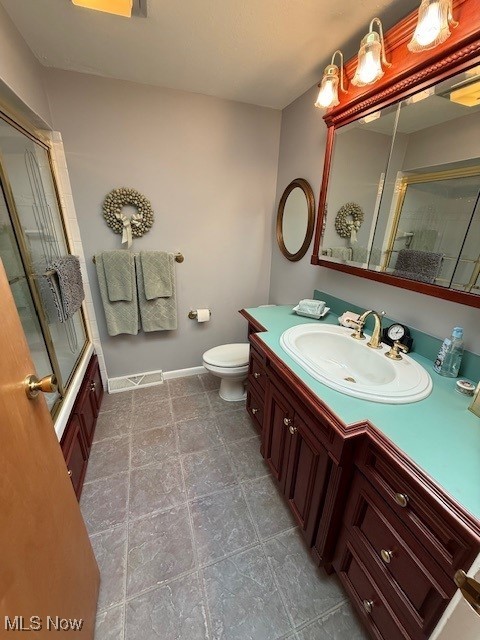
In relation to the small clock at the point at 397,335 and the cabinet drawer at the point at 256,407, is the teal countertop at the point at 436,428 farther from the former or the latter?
the cabinet drawer at the point at 256,407

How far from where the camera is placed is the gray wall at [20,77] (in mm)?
1106

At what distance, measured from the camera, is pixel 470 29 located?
81 centimetres

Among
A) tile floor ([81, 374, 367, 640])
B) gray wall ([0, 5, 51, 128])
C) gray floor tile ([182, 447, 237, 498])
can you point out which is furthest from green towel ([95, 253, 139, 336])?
gray floor tile ([182, 447, 237, 498])

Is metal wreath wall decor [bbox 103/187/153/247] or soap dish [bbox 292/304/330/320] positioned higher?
metal wreath wall decor [bbox 103/187/153/247]

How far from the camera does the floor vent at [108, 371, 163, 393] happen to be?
2.25 m

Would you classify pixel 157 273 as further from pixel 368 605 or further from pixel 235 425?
pixel 368 605

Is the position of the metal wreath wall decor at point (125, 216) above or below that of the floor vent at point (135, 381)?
above

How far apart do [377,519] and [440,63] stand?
155 centimetres

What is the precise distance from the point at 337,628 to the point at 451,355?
3.69 feet

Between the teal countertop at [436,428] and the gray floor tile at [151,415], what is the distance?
130cm

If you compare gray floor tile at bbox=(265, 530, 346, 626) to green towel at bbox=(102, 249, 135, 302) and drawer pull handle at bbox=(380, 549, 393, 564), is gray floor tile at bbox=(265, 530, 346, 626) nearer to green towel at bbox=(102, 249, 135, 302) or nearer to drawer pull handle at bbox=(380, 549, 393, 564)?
drawer pull handle at bbox=(380, 549, 393, 564)

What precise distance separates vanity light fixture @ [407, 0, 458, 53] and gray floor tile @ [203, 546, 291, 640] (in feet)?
6.94
